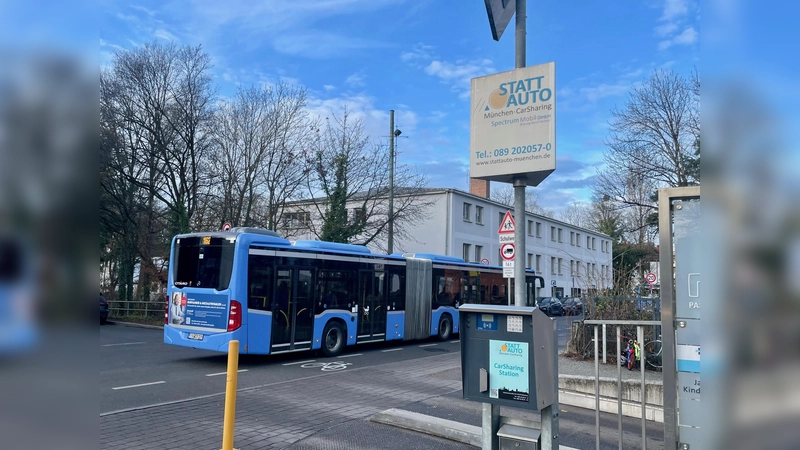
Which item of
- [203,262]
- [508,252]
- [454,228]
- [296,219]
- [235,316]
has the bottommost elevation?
[235,316]

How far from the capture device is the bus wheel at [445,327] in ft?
65.8

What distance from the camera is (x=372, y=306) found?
16469 mm

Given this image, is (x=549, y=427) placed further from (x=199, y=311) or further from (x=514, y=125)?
(x=199, y=311)

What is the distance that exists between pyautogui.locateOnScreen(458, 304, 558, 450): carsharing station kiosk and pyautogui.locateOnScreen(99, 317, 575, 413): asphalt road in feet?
12.0

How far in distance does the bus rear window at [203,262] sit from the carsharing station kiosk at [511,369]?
9064 millimetres

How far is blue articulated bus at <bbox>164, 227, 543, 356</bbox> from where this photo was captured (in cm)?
1247

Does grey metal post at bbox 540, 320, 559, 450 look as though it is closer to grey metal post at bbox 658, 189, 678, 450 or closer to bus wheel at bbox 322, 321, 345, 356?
grey metal post at bbox 658, 189, 678, 450

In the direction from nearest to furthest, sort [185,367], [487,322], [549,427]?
[549,427]
[487,322]
[185,367]

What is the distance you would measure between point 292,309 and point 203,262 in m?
2.45

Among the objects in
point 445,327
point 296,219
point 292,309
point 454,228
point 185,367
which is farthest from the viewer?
point 454,228

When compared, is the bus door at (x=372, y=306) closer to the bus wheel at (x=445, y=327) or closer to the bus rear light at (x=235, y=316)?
the bus wheel at (x=445, y=327)

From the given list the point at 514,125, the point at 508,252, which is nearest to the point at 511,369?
the point at 514,125
